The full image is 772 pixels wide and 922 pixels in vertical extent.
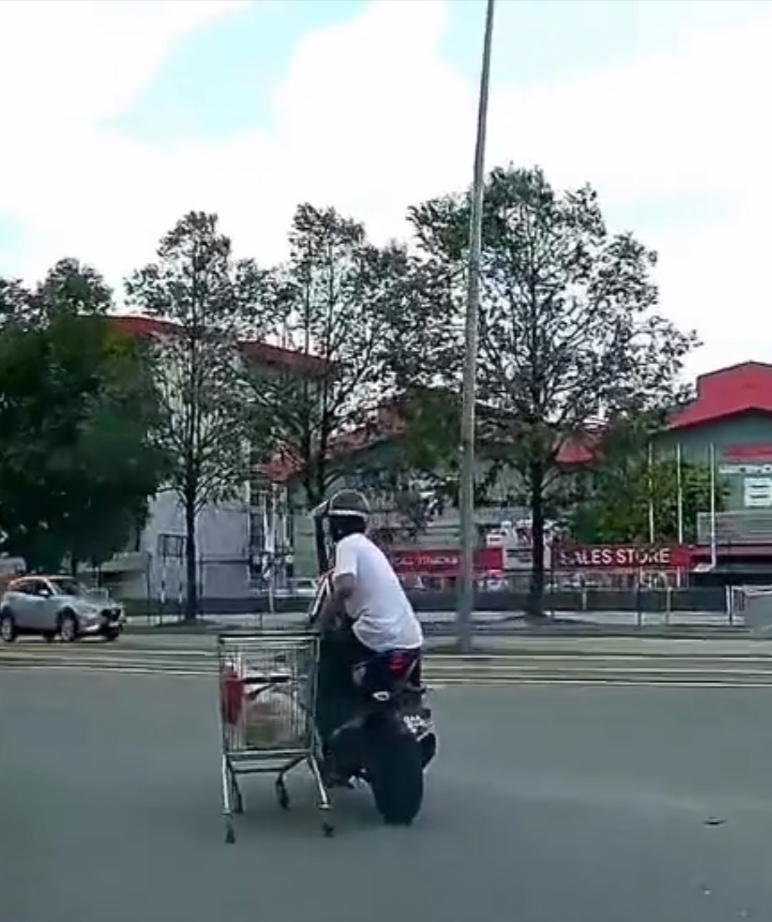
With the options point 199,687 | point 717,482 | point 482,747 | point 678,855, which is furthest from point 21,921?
point 717,482

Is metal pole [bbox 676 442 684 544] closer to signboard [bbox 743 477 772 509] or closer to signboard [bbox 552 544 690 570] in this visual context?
signboard [bbox 743 477 772 509]

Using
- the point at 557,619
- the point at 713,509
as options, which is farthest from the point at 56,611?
the point at 713,509

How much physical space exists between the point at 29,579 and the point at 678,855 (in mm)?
31904

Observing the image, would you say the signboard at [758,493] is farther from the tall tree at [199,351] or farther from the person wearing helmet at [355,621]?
the person wearing helmet at [355,621]

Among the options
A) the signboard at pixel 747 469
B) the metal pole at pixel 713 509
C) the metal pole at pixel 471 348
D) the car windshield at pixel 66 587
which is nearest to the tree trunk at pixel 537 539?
the car windshield at pixel 66 587

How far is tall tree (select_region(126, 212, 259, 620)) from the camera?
47.5 metres

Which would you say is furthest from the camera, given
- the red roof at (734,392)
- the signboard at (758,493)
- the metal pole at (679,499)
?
the red roof at (734,392)

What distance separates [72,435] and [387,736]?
4167 centimetres

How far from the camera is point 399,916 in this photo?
259 inches

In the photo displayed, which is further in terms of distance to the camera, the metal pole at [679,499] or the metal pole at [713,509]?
the metal pole at [679,499]

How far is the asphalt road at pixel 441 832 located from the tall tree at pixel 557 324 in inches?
1053

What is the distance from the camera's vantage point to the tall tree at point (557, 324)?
133 feet

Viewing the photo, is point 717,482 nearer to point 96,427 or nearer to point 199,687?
point 96,427

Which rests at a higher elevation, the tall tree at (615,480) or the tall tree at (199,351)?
the tall tree at (199,351)
